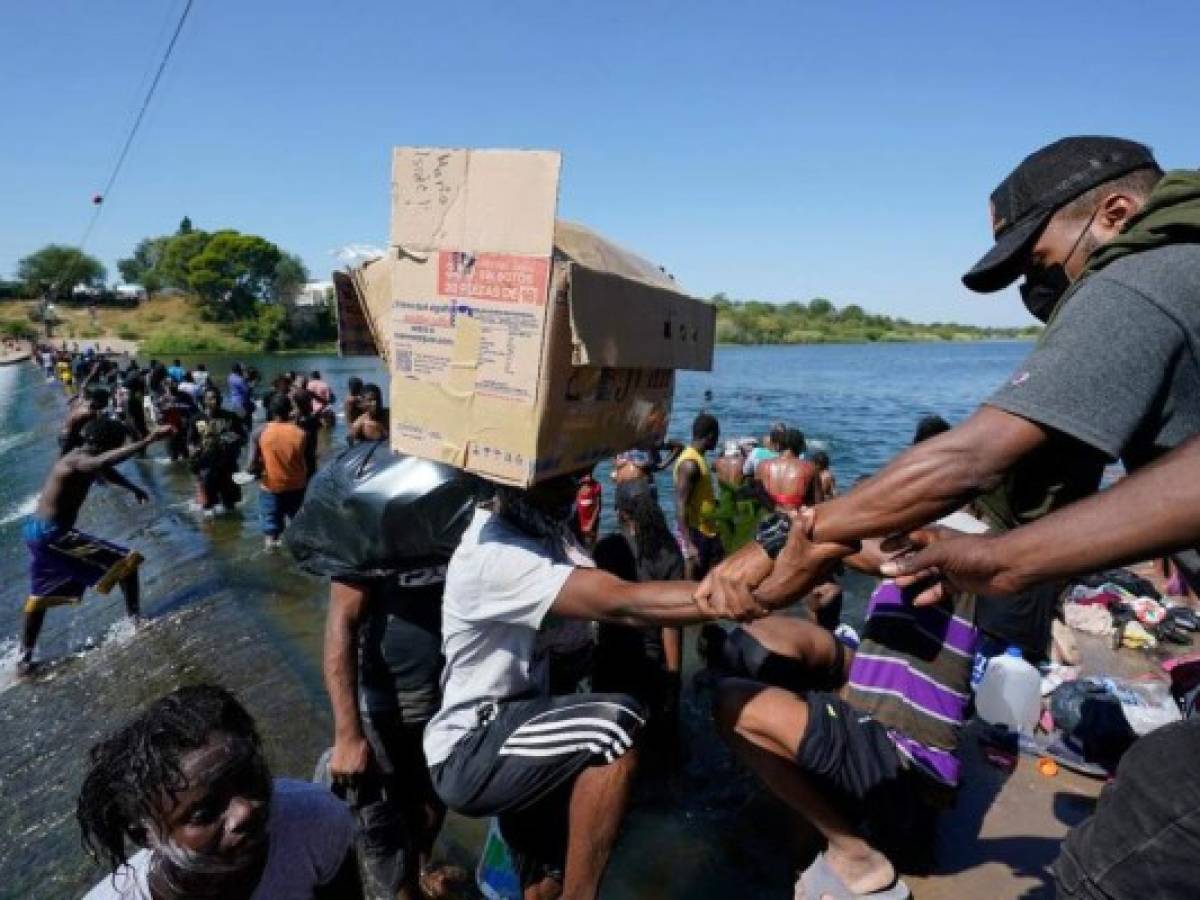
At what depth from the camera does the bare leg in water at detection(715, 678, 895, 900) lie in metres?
2.48

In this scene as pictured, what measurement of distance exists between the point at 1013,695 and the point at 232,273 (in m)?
97.0

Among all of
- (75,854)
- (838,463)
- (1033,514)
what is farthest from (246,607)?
(838,463)

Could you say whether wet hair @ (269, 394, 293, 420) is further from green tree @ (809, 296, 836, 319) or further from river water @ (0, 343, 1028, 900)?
green tree @ (809, 296, 836, 319)

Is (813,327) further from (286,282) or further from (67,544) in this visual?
(67,544)

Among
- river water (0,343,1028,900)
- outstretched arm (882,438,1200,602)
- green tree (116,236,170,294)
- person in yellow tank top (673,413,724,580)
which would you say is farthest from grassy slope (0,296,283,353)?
outstretched arm (882,438,1200,602)

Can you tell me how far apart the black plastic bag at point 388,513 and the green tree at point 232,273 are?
89106 millimetres

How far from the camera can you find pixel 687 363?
2.59 m

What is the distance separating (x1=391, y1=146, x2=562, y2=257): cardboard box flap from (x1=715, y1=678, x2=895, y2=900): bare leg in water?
177cm

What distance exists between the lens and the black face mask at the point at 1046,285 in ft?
5.71

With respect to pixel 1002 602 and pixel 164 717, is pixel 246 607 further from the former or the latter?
pixel 1002 602

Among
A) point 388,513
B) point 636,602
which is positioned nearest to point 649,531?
point 388,513

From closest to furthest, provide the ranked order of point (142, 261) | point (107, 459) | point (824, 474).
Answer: point (107, 459) → point (824, 474) → point (142, 261)

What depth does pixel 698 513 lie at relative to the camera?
23.6ft

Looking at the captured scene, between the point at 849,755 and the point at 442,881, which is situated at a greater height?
the point at 849,755
